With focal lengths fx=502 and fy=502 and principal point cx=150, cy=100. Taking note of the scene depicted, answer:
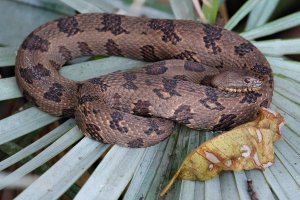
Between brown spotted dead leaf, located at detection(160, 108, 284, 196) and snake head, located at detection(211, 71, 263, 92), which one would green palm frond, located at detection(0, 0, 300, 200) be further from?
snake head, located at detection(211, 71, 263, 92)

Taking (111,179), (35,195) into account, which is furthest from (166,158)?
(35,195)

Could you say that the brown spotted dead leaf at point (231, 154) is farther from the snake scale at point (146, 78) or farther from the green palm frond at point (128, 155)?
the snake scale at point (146, 78)

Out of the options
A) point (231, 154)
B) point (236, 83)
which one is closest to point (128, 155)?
point (231, 154)

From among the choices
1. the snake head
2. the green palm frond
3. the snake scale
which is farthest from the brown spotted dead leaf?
the snake head

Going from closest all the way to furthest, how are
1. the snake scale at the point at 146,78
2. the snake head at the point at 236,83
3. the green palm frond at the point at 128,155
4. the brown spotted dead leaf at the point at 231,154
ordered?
the green palm frond at the point at 128,155 < the brown spotted dead leaf at the point at 231,154 < the snake scale at the point at 146,78 < the snake head at the point at 236,83

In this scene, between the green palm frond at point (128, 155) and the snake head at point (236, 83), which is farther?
the snake head at point (236, 83)

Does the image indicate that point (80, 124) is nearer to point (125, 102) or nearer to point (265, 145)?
point (125, 102)

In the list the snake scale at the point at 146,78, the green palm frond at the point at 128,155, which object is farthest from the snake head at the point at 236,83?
the green palm frond at the point at 128,155

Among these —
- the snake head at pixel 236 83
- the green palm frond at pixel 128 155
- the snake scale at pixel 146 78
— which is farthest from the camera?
the snake head at pixel 236 83
